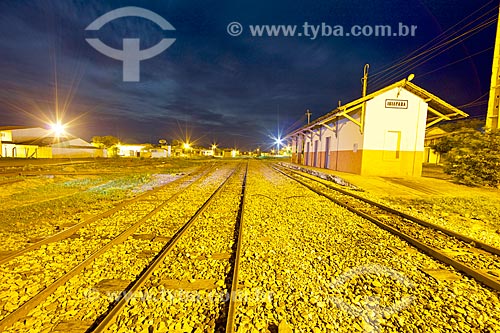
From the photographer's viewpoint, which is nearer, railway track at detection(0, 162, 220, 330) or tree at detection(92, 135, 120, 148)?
railway track at detection(0, 162, 220, 330)

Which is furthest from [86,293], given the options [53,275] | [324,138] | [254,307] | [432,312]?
[324,138]

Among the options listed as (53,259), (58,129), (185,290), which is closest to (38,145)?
(58,129)

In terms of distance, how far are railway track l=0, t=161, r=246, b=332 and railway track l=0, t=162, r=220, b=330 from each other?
3 centimetres

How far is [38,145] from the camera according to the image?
156 ft

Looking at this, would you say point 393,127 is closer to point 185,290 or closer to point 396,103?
point 396,103

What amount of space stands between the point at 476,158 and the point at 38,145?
217 feet

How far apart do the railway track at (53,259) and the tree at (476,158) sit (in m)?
A: 15.7

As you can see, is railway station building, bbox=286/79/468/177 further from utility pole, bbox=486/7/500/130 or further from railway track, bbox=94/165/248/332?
railway track, bbox=94/165/248/332

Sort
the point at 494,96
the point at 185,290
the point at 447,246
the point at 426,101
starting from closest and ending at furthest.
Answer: the point at 185,290 < the point at 447,246 < the point at 494,96 < the point at 426,101

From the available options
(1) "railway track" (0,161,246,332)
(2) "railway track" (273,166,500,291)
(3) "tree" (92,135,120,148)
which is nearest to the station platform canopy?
(2) "railway track" (273,166,500,291)

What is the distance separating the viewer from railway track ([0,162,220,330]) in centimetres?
298

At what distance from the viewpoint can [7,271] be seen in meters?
3.66

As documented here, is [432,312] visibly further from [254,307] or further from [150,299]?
[150,299]

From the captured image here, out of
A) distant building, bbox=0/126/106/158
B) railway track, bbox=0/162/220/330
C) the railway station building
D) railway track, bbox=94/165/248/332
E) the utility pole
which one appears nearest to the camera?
railway track, bbox=94/165/248/332
